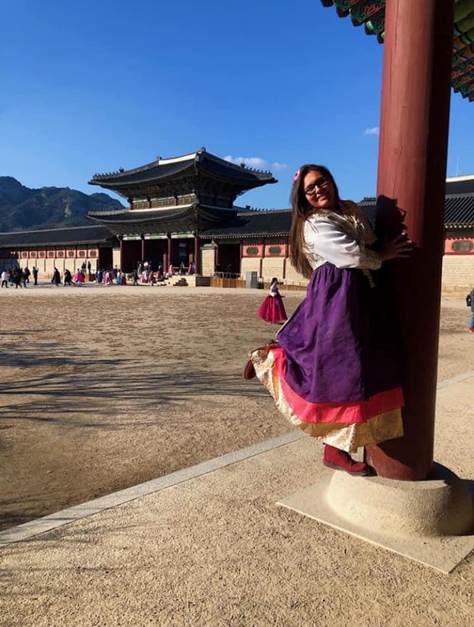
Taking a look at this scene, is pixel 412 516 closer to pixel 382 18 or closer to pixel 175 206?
pixel 382 18

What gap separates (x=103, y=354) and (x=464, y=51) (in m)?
6.02

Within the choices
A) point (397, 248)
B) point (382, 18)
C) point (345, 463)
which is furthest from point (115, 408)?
point (382, 18)

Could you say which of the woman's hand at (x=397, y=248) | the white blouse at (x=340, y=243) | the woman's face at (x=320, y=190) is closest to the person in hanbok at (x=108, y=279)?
the woman's face at (x=320, y=190)

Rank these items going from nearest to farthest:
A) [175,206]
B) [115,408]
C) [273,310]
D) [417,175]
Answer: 1. [417,175]
2. [115,408]
3. [273,310]
4. [175,206]

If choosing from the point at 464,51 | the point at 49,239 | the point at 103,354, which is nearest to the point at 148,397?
the point at 103,354

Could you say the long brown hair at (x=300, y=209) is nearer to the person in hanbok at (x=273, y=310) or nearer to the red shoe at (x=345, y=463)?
the red shoe at (x=345, y=463)

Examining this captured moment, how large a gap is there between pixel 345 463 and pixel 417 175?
1.42 meters

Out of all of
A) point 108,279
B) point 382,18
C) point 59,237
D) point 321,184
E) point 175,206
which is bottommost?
point 108,279

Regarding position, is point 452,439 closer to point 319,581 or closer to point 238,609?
point 319,581

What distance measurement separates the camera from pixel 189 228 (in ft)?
113

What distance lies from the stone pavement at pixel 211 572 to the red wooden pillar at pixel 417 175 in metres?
0.51

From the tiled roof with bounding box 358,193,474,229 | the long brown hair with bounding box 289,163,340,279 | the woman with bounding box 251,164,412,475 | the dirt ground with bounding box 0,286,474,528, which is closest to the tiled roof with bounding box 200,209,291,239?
the tiled roof with bounding box 358,193,474,229

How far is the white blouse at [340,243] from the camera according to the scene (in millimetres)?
1990

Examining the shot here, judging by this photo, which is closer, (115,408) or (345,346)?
(345,346)
